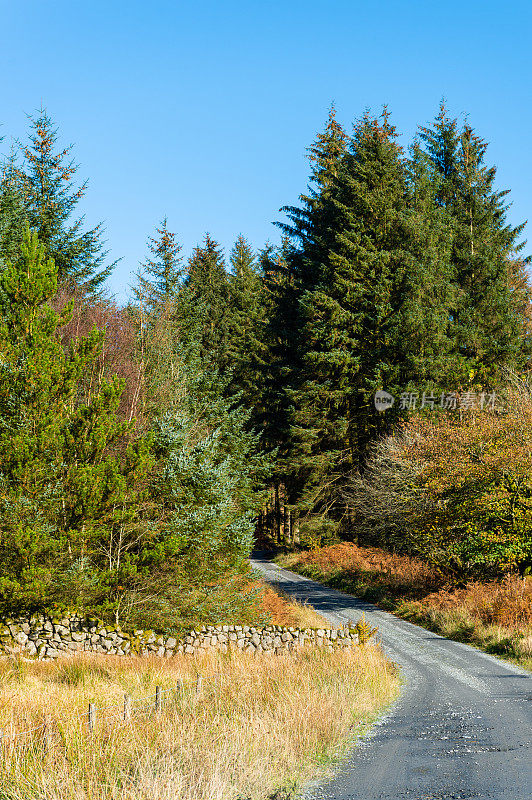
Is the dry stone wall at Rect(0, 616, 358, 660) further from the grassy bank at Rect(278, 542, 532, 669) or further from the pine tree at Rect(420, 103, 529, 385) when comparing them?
the pine tree at Rect(420, 103, 529, 385)

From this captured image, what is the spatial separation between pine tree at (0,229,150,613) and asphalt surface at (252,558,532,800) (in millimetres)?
7714

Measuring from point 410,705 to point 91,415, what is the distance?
996 cm

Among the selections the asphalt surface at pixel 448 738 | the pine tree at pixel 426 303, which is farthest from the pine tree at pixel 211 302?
the asphalt surface at pixel 448 738

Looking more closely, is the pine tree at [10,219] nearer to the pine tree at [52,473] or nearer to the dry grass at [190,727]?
the pine tree at [52,473]

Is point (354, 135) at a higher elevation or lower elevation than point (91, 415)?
higher

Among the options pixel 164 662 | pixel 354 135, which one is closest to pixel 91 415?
pixel 164 662

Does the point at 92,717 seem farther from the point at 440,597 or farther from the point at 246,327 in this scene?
the point at 246,327

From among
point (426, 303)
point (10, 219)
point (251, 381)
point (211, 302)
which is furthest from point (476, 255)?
point (10, 219)

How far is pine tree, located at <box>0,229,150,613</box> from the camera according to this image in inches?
595

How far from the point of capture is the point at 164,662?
14609mm

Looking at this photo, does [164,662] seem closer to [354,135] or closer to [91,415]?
[91,415]

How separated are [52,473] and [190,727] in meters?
9.30

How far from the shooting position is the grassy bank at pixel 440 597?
17.3 metres

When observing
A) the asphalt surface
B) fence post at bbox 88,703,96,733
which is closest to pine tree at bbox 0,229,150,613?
fence post at bbox 88,703,96,733
